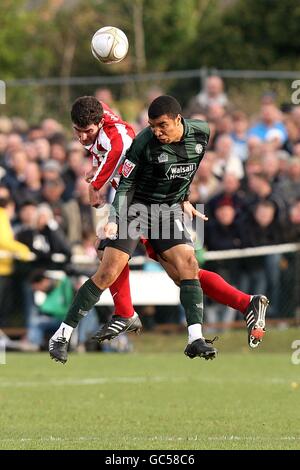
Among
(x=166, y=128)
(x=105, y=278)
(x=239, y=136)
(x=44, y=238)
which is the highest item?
(x=239, y=136)

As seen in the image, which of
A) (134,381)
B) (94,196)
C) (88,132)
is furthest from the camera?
(134,381)

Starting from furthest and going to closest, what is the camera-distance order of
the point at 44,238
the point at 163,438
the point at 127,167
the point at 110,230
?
the point at 44,238
the point at 127,167
the point at 110,230
the point at 163,438

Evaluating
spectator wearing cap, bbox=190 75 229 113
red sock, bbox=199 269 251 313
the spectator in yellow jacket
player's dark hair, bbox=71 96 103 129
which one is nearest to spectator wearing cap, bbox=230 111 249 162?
spectator wearing cap, bbox=190 75 229 113

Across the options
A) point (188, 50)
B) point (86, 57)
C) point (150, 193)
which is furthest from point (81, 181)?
point (86, 57)

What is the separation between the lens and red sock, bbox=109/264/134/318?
11.2m

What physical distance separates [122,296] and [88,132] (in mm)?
1563

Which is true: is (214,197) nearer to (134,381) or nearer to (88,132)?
(134,381)

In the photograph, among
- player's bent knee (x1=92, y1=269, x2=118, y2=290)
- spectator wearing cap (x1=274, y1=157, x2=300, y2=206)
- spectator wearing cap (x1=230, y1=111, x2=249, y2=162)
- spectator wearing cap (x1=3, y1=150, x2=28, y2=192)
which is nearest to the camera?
player's bent knee (x1=92, y1=269, x2=118, y2=290)

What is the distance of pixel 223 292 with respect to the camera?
37.1ft

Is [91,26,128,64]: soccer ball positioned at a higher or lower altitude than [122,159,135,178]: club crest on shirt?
higher

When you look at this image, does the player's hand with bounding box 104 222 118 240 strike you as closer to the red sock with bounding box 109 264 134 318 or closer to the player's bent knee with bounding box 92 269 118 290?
the player's bent knee with bounding box 92 269 118 290

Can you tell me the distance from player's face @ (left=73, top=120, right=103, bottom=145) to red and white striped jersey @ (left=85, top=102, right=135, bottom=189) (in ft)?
0.12

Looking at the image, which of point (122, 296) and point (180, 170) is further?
point (122, 296)

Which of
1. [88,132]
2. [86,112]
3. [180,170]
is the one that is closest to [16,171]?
[88,132]
